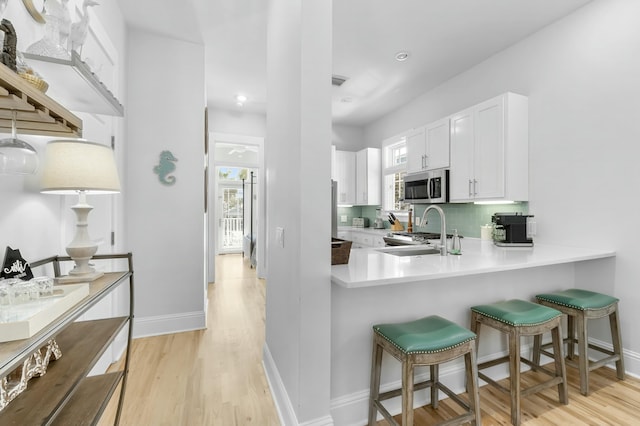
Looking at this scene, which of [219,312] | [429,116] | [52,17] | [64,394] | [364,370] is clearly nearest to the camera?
[64,394]

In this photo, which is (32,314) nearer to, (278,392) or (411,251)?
(278,392)

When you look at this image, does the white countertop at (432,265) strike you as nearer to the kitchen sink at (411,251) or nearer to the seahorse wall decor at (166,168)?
the kitchen sink at (411,251)

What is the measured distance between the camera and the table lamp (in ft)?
3.59

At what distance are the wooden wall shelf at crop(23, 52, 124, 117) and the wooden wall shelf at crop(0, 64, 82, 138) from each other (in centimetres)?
19

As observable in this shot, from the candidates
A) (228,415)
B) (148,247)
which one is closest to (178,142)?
(148,247)

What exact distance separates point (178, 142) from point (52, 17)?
1910 mm

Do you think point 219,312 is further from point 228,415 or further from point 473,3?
point 473,3

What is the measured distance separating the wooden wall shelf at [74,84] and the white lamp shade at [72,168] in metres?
0.24

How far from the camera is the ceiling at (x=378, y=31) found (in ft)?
8.13

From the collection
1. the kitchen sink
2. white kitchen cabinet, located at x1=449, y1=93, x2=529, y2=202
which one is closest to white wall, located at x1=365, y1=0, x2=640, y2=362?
white kitchen cabinet, located at x1=449, y1=93, x2=529, y2=202

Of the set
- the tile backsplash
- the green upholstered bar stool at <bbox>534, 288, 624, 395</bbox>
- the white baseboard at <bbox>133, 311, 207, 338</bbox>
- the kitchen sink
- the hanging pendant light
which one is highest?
the hanging pendant light

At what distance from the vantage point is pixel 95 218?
6.67 ft

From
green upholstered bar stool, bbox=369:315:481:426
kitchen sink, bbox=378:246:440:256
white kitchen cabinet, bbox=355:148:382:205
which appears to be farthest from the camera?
white kitchen cabinet, bbox=355:148:382:205

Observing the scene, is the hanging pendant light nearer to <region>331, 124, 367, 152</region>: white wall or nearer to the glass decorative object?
the glass decorative object
